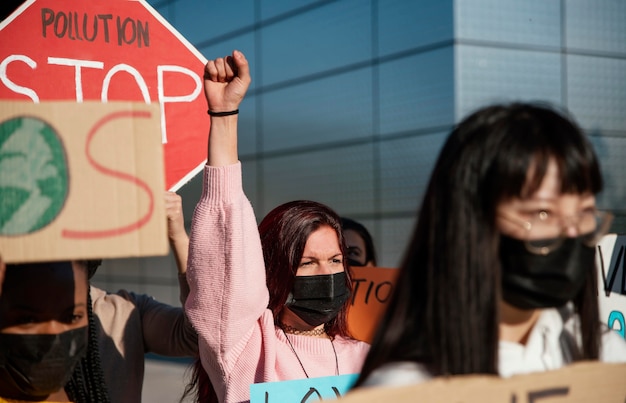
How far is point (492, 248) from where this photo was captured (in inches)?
63.4

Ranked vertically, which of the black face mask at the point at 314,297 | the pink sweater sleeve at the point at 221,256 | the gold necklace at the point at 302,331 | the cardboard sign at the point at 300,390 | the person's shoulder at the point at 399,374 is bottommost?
the cardboard sign at the point at 300,390

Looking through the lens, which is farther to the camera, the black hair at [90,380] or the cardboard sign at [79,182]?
the black hair at [90,380]

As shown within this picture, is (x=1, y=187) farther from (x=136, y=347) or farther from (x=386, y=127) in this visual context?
(x=386, y=127)

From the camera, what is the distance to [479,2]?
24.8 feet

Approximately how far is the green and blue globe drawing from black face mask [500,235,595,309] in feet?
2.69

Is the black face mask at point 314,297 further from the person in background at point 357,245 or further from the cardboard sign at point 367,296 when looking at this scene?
the person in background at point 357,245

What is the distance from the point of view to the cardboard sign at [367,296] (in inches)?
144

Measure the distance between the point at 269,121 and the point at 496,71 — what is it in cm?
326

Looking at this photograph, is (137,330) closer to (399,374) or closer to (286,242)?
(286,242)

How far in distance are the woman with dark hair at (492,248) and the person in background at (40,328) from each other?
0.84 metres

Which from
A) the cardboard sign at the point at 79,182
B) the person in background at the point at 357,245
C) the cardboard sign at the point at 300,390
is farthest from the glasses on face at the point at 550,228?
the person in background at the point at 357,245

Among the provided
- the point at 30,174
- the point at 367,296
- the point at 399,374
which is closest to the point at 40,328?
the point at 30,174

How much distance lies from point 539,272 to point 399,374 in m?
0.34

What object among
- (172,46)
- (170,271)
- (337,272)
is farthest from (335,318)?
(170,271)
